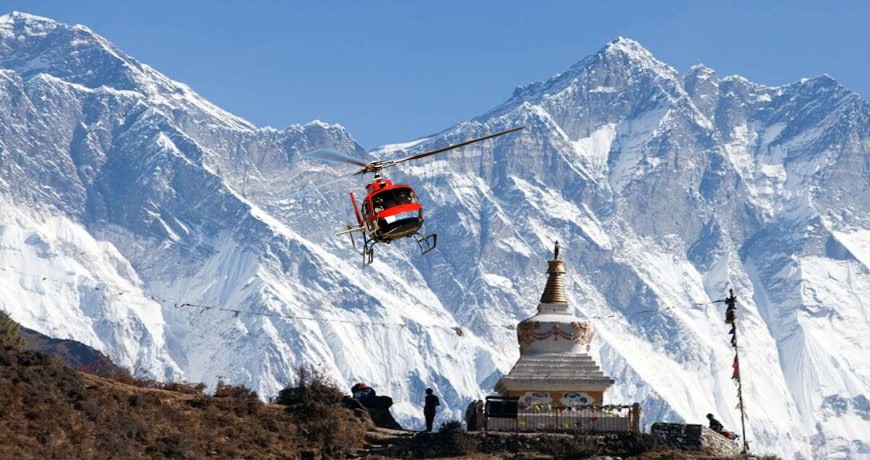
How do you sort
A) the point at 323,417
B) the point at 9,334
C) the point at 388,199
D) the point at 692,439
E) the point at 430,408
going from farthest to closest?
1. the point at 9,334
2. the point at 430,408
3. the point at 323,417
4. the point at 692,439
5. the point at 388,199

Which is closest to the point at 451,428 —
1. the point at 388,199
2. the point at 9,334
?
the point at 388,199

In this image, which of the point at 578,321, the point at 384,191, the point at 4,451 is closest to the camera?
the point at 4,451

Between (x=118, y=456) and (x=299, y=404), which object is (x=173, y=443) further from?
(x=299, y=404)

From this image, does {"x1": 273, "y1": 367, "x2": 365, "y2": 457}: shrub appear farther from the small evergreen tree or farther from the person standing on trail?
the small evergreen tree

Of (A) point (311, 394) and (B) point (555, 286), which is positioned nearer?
(A) point (311, 394)

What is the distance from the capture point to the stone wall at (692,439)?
91.2 metres

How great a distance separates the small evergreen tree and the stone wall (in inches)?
1063

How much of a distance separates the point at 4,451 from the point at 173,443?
30.9 feet

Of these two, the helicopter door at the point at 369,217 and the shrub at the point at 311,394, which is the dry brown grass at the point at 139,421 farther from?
the helicopter door at the point at 369,217

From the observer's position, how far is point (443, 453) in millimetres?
90000

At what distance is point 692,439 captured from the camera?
3605 inches

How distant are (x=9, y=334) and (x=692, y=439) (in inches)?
1308

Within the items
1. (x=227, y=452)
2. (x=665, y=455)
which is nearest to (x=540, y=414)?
(x=665, y=455)

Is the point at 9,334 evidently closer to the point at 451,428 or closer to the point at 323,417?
the point at 323,417
